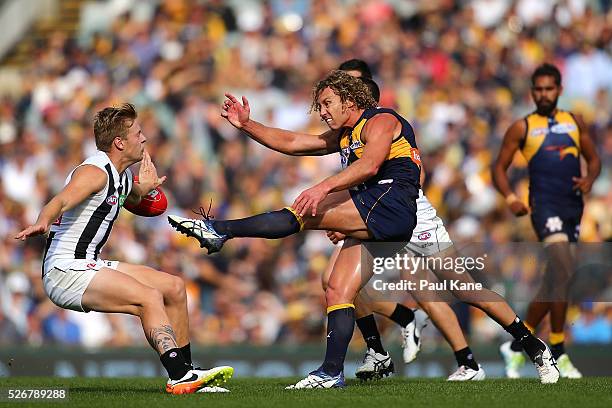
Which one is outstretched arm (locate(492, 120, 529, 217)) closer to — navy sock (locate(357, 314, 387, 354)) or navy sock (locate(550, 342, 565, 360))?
→ navy sock (locate(550, 342, 565, 360))

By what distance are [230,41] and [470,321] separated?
6732 mm

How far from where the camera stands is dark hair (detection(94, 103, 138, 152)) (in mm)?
8469

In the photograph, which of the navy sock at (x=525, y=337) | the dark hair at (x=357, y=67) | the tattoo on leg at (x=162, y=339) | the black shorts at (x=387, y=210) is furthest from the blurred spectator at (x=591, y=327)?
the tattoo on leg at (x=162, y=339)

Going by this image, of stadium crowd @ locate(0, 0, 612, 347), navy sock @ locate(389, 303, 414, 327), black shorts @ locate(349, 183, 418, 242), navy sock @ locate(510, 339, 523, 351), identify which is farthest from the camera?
stadium crowd @ locate(0, 0, 612, 347)

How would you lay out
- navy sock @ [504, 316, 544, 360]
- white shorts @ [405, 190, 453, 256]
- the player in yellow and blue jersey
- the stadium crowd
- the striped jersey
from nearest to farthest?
1. the striped jersey
2. navy sock @ [504, 316, 544, 360]
3. white shorts @ [405, 190, 453, 256]
4. the player in yellow and blue jersey
5. the stadium crowd

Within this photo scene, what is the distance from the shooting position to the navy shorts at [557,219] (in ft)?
37.4

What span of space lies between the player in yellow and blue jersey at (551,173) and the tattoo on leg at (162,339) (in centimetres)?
427

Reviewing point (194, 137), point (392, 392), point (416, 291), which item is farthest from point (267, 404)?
point (194, 137)

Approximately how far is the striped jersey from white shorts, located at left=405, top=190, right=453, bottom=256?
2.58 metres

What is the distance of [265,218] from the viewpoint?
858 centimetres

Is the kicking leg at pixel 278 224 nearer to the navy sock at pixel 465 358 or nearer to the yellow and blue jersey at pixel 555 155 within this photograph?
the navy sock at pixel 465 358

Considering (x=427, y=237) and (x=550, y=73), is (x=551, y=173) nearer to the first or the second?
(x=550, y=73)

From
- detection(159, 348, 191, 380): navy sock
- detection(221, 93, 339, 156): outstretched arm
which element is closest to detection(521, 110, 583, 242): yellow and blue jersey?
detection(221, 93, 339, 156): outstretched arm

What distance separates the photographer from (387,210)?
8727 mm
